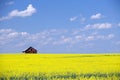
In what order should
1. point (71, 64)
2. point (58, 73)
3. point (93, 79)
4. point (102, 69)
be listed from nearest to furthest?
point (93, 79) → point (58, 73) → point (102, 69) → point (71, 64)

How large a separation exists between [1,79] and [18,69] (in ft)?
2.56

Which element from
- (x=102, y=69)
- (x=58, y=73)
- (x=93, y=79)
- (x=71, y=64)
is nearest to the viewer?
(x=93, y=79)

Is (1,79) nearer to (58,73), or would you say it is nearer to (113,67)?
(58,73)

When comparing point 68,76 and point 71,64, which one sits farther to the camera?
point 71,64

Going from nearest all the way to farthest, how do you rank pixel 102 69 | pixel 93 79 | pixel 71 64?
1. pixel 93 79
2. pixel 102 69
3. pixel 71 64

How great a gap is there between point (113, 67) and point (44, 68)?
5.73 feet

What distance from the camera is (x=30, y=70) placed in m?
9.05

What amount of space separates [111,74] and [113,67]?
0.99m

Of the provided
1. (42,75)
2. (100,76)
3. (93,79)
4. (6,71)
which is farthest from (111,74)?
(6,71)

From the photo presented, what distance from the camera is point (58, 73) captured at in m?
8.66

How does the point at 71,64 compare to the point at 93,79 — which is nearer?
the point at 93,79

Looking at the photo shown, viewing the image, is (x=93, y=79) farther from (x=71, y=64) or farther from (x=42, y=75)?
(x=71, y=64)

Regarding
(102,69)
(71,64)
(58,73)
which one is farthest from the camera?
(71,64)

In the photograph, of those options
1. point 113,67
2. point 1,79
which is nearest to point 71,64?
point 113,67
